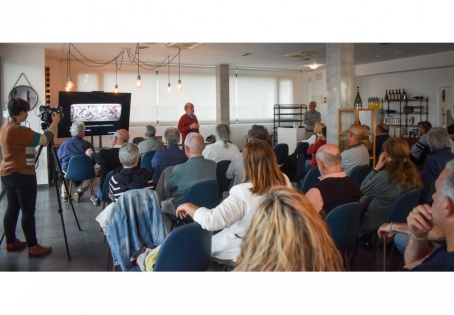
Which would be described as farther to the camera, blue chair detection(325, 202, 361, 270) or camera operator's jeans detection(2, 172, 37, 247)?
camera operator's jeans detection(2, 172, 37, 247)

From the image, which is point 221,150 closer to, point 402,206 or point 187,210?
point 402,206

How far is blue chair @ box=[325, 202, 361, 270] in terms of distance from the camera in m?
2.82

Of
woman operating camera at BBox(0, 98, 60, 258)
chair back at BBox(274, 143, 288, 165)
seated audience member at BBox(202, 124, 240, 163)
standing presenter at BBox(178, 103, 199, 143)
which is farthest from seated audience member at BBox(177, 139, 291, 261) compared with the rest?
standing presenter at BBox(178, 103, 199, 143)

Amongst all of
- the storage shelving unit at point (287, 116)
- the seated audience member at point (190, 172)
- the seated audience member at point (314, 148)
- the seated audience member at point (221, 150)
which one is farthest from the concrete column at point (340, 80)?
the storage shelving unit at point (287, 116)

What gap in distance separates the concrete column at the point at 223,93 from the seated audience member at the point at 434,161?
30.2 ft

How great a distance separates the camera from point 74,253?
4430 millimetres

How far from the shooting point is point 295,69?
14945 millimetres

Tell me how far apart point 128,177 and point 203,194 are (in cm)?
65

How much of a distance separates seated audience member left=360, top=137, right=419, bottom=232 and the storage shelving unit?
1087cm

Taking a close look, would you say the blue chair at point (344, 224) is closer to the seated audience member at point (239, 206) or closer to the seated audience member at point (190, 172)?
the seated audience member at point (239, 206)

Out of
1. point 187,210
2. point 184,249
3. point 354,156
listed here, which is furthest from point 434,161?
point 184,249

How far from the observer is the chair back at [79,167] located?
21.1ft

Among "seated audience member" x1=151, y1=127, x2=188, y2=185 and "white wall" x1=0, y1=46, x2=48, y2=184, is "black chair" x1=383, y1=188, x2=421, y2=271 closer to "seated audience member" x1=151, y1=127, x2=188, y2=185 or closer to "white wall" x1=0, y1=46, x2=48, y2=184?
"seated audience member" x1=151, y1=127, x2=188, y2=185
